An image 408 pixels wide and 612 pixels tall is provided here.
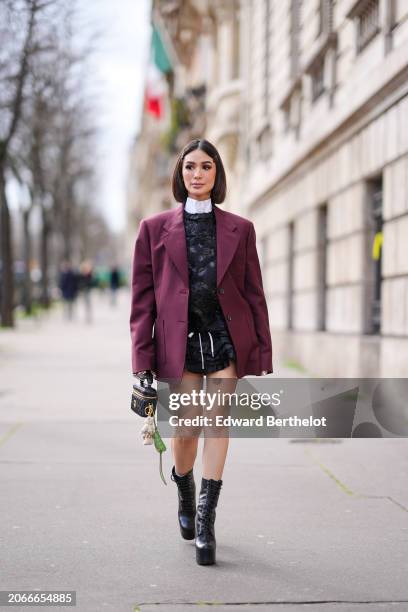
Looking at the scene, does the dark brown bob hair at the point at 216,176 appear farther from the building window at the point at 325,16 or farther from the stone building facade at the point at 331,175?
the building window at the point at 325,16

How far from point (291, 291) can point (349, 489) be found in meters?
9.89

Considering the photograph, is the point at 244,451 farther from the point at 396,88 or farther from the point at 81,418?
the point at 396,88

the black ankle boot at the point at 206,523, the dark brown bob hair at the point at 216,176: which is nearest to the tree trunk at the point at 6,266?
the dark brown bob hair at the point at 216,176

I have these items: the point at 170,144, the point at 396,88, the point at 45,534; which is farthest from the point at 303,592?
the point at 170,144

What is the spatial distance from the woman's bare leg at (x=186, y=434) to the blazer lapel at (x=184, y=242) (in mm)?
438

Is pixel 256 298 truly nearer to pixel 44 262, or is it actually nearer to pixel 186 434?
pixel 186 434

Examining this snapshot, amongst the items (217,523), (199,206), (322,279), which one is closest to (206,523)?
(217,523)

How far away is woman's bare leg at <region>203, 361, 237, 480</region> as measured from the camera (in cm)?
440

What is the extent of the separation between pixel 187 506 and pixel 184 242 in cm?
125

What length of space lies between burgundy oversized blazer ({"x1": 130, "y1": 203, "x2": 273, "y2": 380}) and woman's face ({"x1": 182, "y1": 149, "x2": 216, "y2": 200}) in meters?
0.11

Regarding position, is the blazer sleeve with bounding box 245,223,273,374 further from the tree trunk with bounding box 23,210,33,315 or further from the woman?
the tree trunk with bounding box 23,210,33,315

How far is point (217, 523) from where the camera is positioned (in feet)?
16.5

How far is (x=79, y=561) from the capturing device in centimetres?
430

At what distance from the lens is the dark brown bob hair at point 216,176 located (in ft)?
14.8
